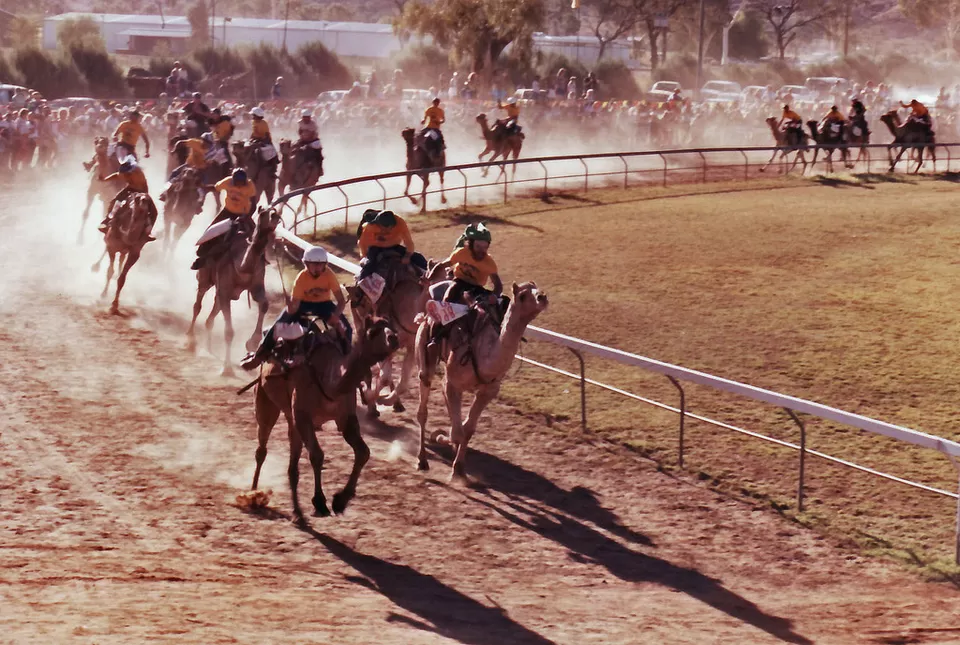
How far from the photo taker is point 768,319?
1998 cm

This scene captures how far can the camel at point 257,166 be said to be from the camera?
28.0 metres

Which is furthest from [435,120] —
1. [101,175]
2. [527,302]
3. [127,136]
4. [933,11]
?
[933,11]

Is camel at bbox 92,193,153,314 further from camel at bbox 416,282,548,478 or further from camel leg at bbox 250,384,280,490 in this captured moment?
camel leg at bbox 250,384,280,490

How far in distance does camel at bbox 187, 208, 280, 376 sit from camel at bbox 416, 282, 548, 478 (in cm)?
404

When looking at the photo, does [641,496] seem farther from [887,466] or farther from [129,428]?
[129,428]

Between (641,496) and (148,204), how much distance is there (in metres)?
11.1

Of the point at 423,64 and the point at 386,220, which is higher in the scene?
the point at 423,64

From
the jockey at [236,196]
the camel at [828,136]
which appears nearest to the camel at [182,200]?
the jockey at [236,196]

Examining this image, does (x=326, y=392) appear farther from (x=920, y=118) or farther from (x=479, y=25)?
(x=479, y=25)

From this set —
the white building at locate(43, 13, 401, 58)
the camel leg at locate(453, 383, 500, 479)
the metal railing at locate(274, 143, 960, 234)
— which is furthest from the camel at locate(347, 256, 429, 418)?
the white building at locate(43, 13, 401, 58)

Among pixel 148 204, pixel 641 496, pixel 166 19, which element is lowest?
pixel 641 496

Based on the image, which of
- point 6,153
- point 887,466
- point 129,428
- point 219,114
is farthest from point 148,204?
point 6,153

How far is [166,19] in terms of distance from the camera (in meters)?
100

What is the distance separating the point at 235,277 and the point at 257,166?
1110 cm
